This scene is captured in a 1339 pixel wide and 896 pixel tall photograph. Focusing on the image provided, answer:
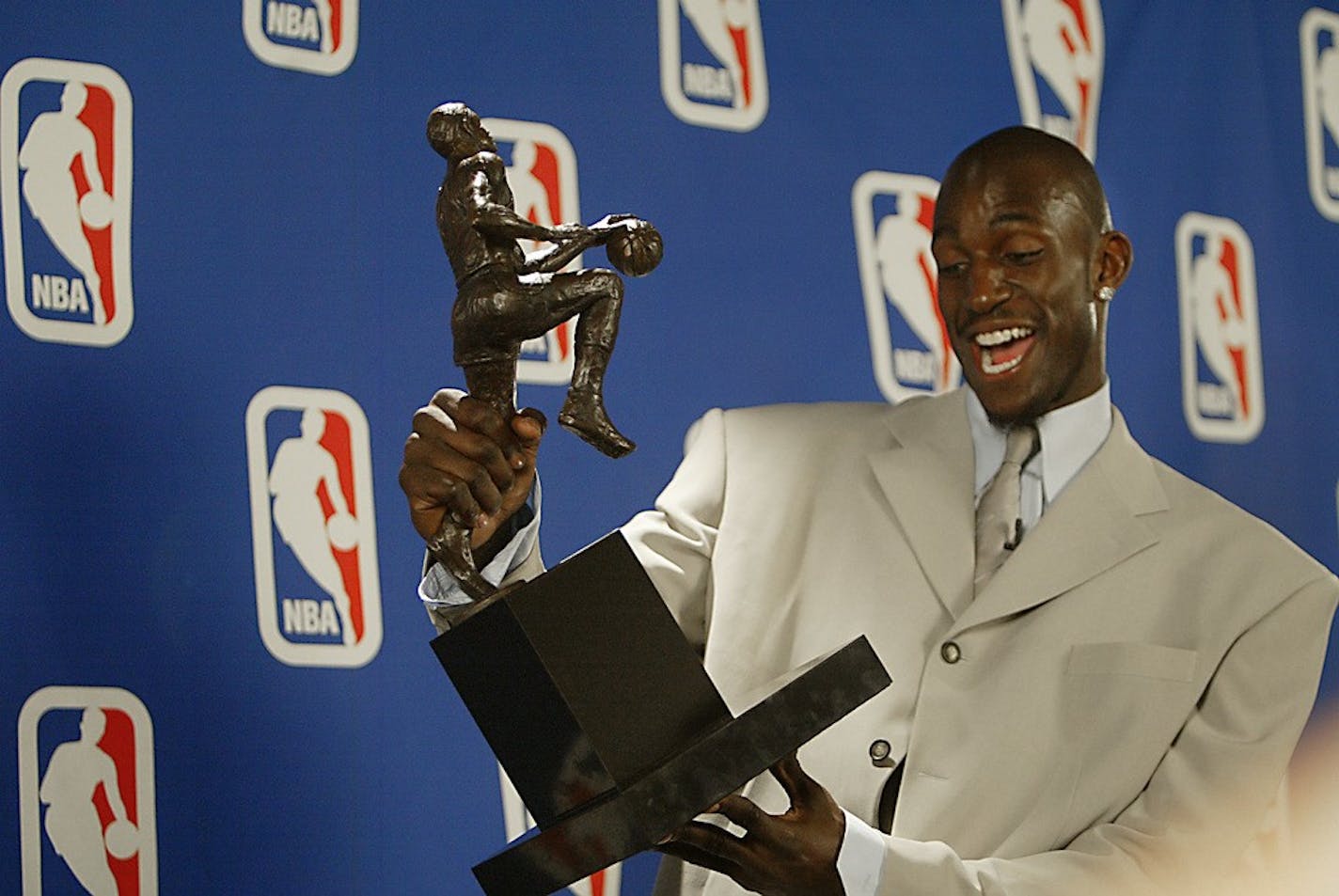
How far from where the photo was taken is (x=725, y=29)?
2395 mm

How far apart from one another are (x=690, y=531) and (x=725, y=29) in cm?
71

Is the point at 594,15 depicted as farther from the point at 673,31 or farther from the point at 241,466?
the point at 241,466

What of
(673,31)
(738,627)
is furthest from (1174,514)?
(673,31)

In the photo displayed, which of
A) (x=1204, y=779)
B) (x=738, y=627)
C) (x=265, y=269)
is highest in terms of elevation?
(x=265, y=269)

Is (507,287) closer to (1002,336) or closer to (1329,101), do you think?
(1002,336)

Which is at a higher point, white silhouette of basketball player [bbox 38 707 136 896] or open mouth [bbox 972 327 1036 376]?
open mouth [bbox 972 327 1036 376]

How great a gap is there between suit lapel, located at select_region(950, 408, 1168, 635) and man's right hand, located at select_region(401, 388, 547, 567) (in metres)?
0.64

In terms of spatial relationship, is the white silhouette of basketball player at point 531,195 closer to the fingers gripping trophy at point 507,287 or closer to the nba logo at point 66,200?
the nba logo at point 66,200

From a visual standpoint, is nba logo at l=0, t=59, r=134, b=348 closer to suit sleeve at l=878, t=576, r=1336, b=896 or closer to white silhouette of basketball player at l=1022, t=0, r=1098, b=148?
suit sleeve at l=878, t=576, r=1336, b=896

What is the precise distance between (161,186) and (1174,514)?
109 cm

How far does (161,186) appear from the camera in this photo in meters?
2.00

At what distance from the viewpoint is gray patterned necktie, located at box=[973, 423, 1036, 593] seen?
199cm

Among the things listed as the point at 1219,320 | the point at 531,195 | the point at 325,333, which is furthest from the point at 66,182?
the point at 1219,320

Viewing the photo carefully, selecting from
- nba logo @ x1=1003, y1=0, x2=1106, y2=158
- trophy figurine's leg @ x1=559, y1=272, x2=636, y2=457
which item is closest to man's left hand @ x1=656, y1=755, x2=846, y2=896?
trophy figurine's leg @ x1=559, y1=272, x2=636, y2=457
